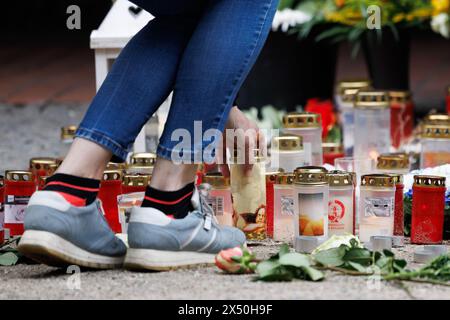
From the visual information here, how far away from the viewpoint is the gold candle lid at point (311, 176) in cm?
233

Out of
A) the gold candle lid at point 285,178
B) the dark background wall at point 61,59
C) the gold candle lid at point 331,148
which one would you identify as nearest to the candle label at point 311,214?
the gold candle lid at point 285,178

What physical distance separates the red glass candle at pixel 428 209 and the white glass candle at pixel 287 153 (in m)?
0.37

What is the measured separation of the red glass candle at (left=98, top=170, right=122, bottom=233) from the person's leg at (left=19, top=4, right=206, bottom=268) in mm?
469

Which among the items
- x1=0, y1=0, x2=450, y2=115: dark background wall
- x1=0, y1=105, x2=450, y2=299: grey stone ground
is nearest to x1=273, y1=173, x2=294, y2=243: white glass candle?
x1=0, y1=105, x2=450, y2=299: grey stone ground

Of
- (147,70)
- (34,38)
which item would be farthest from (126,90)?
(34,38)

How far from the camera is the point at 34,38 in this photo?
21.1 ft

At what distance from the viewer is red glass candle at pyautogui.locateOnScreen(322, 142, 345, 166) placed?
10.3 feet

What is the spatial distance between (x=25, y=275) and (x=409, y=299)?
75cm

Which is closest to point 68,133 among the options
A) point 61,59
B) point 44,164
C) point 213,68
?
point 44,164

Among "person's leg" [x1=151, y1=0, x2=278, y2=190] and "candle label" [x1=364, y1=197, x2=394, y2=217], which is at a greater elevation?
"person's leg" [x1=151, y1=0, x2=278, y2=190]

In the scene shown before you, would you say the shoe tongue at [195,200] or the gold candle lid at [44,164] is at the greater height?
the gold candle lid at [44,164]

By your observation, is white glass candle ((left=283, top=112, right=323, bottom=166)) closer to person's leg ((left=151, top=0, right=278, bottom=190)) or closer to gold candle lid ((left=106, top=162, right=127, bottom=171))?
gold candle lid ((left=106, top=162, right=127, bottom=171))

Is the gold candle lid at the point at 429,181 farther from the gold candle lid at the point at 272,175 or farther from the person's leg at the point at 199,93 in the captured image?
the person's leg at the point at 199,93

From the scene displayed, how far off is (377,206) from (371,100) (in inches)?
32.0
